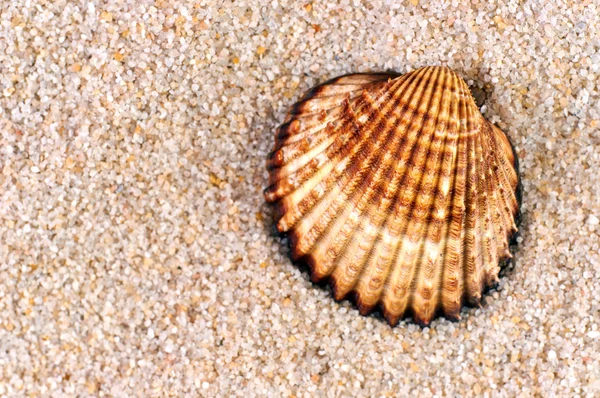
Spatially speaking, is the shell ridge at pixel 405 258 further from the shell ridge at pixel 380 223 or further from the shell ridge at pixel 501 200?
the shell ridge at pixel 501 200

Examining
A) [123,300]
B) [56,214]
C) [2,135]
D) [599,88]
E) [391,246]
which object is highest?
[599,88]

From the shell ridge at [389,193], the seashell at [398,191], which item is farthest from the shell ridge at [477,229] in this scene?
the shell ridge at [389,193]


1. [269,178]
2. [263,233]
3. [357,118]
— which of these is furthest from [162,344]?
[357,118]

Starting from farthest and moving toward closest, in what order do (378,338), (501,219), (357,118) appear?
(378,338), (501,219), (357,118)

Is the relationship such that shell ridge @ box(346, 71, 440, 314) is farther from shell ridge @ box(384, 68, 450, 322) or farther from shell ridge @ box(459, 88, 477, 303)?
shell ridge @ box(459, 88, 477, 303)

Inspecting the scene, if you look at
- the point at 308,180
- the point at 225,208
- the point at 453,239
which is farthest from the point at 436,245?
the point at 225,208

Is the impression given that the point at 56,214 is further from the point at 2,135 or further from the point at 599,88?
the point at 599,88
